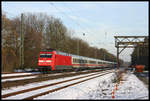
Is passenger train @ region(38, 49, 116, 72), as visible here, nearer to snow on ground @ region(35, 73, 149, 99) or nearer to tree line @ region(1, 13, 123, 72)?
tree line @ region(1, 13, 123, 72)

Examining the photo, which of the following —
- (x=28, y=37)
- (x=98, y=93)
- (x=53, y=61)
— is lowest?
(x=98, y=93)

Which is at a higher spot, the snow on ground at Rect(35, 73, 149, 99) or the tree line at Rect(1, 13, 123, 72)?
the tree line at Rect(1, 13, 123, 72)

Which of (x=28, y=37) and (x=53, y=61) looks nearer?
(x=53, y=61)

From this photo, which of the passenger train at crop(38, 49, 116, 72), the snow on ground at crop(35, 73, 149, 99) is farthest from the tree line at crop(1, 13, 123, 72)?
the snow on ground at crop(35, 73, 149, 99)

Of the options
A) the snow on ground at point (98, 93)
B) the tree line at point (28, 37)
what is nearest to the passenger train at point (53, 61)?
the tree line at point (28, 37)

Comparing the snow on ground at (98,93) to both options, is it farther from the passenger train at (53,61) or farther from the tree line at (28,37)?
the tree line at (28,37)

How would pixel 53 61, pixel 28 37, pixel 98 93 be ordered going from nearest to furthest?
pixel 98 93
pixel 53 61
pixel 28 37

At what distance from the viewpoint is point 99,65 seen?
6353 centimetres

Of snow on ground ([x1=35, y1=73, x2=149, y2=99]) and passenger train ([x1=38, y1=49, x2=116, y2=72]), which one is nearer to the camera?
snow on ground ([x1=35, y1=73, x2=149, y2=99])

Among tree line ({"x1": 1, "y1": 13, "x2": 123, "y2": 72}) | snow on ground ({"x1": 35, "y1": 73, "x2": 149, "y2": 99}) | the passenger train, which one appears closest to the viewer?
snow on ground ({"x1": 35, "y1": 73, "x2": 149, "y2": 99})

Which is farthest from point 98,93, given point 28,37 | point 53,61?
point 28,37

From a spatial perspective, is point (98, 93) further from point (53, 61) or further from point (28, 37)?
point (28, 37)

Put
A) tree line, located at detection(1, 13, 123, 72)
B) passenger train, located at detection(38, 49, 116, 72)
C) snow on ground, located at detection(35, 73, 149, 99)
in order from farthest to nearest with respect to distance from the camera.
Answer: tree line, located at detection(1, 13, 123, 72), passenger train, located at detection(38, 49, 116, 72), snow on ground, located at detection(35, 73, 149, 99)

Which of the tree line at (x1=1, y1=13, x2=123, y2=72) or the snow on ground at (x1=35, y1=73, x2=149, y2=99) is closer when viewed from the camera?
the snow on ground at (x1=35, y1=73, x2=149, y2=99)
